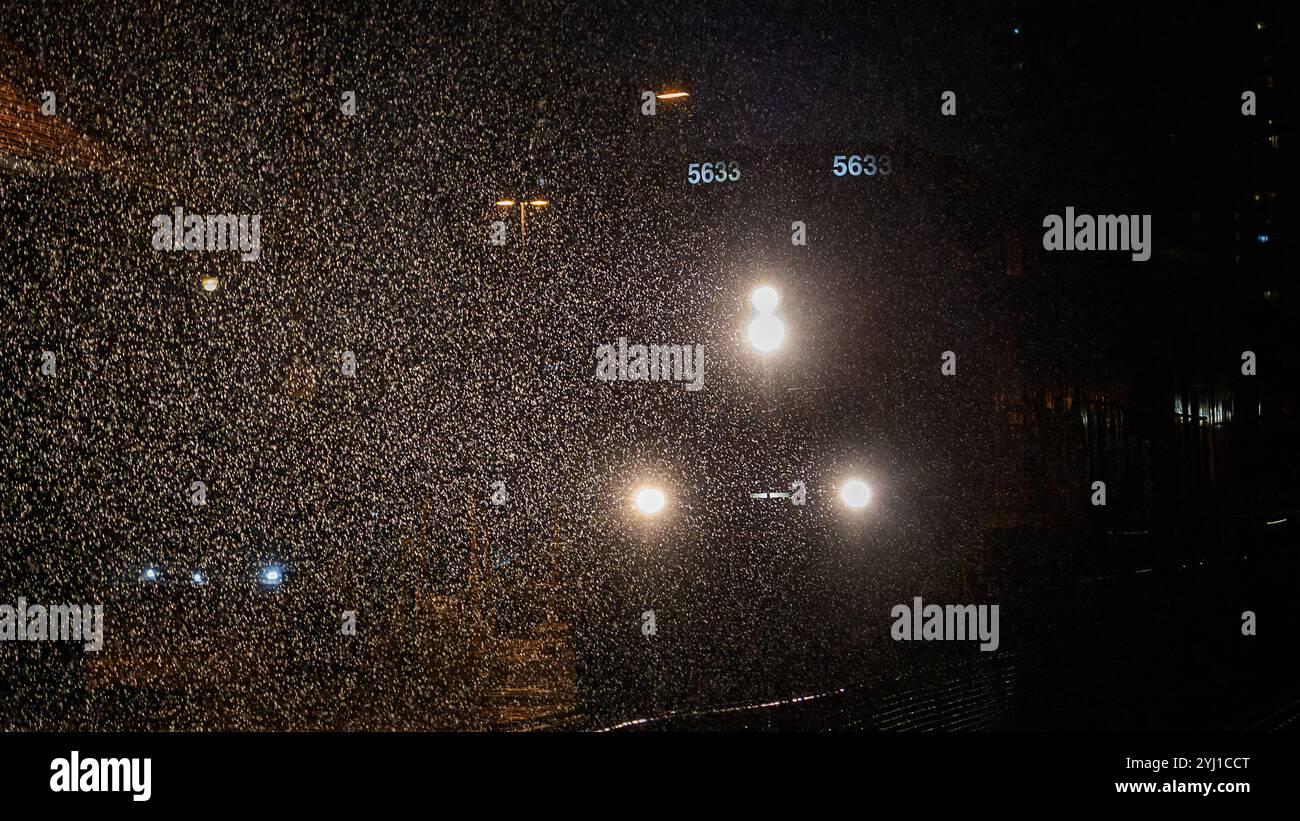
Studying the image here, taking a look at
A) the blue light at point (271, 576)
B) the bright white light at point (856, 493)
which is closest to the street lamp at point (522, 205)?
the bright white light at point (856, 493)

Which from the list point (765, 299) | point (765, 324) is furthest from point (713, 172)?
point (765, 324)

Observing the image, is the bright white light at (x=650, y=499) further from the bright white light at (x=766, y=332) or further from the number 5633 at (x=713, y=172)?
the number 5633 at (x=713, y=172)

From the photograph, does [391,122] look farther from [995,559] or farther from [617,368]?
[995,559]

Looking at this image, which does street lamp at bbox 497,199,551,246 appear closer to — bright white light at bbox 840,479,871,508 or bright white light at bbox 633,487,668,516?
bright white light at bbox 633,487,668,516

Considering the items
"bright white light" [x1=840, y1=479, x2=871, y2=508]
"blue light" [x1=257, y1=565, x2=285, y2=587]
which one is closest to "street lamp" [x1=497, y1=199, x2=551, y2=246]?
"bright white light" [x1=840, y1=479, x2=871, y2=508]

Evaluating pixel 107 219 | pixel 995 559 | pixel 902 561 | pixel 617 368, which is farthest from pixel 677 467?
pixel 107 219
